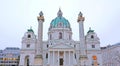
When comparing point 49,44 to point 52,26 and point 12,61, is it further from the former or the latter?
point 12,61

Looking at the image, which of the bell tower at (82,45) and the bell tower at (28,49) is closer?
the bell tower at (82,45)

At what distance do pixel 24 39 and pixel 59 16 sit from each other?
1722 cm

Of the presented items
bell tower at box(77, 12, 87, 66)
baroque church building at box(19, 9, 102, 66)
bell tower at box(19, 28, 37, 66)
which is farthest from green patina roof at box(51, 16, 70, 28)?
bell tower at box(77, 12, 87, 66)

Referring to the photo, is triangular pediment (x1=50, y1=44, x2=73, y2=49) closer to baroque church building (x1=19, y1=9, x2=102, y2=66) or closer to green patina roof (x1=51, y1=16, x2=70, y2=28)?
baroque church building (x1=19, y1=9, x2=102, y2=66)

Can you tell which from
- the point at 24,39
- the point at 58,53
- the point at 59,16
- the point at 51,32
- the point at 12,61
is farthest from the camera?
the point at 12,61

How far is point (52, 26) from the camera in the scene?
65438mm

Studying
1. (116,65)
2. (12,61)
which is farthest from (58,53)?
(12,61)

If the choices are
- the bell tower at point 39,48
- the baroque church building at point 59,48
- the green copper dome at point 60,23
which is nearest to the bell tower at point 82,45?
the bell tower at point 39,48

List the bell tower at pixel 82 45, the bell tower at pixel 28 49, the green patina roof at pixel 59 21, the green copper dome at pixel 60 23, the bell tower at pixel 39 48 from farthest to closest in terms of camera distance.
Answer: the green patina roof at pixel 59 21
the green copper dome at pixel 60 23
the bell tower at pixel 28 49
the bell tower at pixel 82 45
the bell tower at pixel 39 48

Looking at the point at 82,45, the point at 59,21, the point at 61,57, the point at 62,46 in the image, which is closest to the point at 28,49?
the point at 61,57

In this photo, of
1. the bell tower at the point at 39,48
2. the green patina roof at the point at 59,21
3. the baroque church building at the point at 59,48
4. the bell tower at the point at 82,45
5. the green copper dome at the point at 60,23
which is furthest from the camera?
the green patina roof at the point at 59,21

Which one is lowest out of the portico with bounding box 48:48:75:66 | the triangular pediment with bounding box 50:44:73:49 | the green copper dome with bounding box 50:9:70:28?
the portico with bounding box 48:48:75:66

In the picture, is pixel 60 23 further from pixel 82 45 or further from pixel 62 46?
pixel 82 45

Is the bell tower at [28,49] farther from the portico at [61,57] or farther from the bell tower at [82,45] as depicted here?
the bell tower at [82,45]
